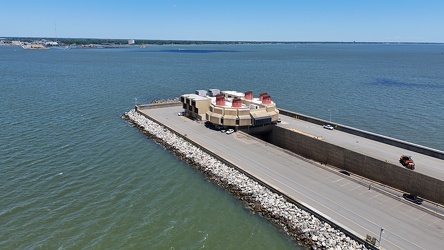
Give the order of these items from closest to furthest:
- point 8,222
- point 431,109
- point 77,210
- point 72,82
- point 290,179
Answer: point 8,222
point 77,210
point 290,179
point 431,109
point 72,82

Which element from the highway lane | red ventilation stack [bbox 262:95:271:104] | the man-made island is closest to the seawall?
the man-made island

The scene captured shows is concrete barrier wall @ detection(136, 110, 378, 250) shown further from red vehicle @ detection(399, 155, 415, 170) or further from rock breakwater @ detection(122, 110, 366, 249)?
red vehicle @ detection(399, 155, 415, 170)

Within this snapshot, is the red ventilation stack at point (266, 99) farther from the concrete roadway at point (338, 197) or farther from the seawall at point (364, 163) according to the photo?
the concrete roadway at point (338, 197)

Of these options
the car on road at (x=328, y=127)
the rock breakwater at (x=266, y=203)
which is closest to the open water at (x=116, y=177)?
the rock breakwater at (x=266, y=203)

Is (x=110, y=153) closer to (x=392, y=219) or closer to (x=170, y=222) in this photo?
(x=170, y=222)

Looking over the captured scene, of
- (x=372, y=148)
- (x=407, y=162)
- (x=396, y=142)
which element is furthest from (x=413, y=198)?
(x=396, y=142)

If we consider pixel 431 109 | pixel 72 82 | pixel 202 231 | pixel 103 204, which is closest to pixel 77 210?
pixel 103 204
